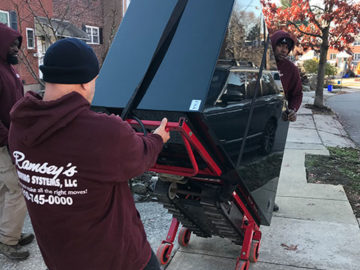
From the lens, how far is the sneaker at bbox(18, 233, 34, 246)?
361cm

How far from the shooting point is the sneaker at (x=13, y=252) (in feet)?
11.0

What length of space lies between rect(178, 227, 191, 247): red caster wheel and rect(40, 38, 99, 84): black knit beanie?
7.67 ft

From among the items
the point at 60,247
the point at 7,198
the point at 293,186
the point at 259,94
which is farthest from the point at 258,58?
the point at 293,186

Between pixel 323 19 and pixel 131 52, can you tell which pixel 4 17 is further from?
pixel 131 52

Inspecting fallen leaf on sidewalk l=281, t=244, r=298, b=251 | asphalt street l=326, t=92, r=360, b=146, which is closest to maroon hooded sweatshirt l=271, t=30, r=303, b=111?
fallen leaf on sidewalk l=281, t=244, r=298, b=251

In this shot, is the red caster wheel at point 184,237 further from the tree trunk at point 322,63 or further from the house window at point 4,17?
the house window at point 4,17

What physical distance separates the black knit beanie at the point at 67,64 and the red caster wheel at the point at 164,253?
2.08 m

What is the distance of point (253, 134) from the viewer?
253 cm

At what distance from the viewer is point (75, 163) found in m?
1.48

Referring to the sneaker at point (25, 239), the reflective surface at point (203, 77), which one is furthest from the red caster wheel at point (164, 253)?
the sneaker at point (25, 239)

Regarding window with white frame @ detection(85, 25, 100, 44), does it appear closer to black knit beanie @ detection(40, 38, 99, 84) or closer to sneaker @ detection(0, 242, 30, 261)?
sneaker @ detection(0, 242, 30, 261)

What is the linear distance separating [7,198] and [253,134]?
7.80 feet

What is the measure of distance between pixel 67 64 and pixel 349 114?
13.1 metres

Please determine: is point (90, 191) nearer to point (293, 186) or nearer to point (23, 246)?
point (23, 246)
